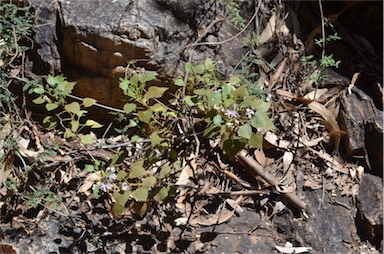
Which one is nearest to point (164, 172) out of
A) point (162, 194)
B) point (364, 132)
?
point (162, 194)

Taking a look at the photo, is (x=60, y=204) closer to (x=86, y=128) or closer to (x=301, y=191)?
(x=86, y=128)

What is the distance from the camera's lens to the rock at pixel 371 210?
123 inches

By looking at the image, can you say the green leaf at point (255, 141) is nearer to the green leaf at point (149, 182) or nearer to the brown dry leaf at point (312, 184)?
the green leaf at point (149, 182)

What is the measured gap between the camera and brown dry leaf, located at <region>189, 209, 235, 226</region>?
3020mm

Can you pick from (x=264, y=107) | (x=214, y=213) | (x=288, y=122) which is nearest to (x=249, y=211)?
(x=214, y=213)

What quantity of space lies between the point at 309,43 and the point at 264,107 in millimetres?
1147

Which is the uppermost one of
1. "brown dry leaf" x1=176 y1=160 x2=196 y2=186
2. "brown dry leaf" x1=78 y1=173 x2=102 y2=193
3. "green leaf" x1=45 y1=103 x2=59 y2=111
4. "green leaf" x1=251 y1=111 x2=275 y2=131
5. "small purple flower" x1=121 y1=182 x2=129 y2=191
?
"green leaf" x1=251 y1=111 x2=275 y2=131

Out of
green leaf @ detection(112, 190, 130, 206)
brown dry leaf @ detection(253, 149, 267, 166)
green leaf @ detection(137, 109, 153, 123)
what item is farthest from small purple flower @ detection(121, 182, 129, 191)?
brown dry leaf @ detection(253, 149, 267, 166)

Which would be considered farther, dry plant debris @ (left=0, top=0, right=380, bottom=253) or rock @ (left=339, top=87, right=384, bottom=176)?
rock @ (left=339, top=87, right=384, bottom=176)

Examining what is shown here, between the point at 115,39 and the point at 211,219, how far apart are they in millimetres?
1013

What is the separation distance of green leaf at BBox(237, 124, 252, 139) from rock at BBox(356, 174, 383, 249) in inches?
42.3

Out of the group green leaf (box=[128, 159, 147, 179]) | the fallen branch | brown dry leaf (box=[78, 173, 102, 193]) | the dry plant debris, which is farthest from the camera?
the fallen branch

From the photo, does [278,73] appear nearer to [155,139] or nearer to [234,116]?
[234,116]

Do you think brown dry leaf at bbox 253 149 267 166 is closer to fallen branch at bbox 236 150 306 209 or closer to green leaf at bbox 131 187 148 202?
fallen branch at bbox 236 150 306 209
